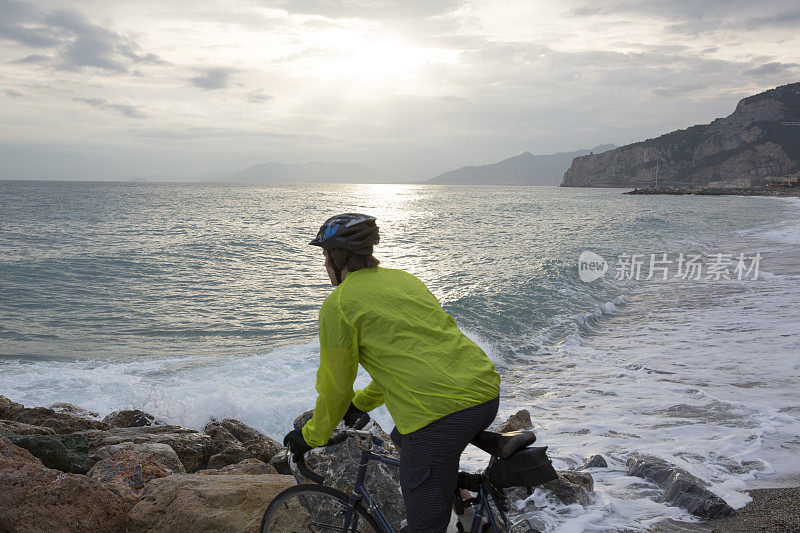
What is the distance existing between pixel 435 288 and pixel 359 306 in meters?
18.9

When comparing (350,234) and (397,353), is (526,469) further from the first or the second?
(350,234)

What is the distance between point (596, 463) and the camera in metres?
6.51

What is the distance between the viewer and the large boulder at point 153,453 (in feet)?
19.5

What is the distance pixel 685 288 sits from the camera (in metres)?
19.4

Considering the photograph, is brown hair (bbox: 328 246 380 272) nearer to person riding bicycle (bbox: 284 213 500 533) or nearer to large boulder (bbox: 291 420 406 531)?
person riding bicycle (bbox: 284 213 500 533)

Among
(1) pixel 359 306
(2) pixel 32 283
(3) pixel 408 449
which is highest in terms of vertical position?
(1) pixel 359 306

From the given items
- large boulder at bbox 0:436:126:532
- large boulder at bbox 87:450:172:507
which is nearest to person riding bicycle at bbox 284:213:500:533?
large boulder at bbox 0:436:126:532

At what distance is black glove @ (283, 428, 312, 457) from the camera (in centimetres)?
284

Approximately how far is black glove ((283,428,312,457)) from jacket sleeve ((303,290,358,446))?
93 millimetres

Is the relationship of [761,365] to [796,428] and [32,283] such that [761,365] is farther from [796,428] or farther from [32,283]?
[32,283]

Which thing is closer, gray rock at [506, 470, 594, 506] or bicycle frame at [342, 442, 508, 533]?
bicycle frame at [342, 442, 508, 533]

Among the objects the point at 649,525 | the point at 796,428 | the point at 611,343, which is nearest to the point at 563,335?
the point at 611,343

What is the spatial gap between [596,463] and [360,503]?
4435 mm
